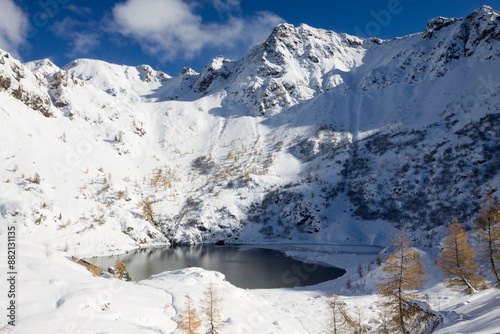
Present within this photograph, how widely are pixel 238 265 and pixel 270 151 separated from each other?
5320cm

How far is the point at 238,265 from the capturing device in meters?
41.4

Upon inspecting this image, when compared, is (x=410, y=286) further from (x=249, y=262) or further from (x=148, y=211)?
(x=148, y=211)

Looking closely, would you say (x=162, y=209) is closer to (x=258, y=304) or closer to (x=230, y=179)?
(x=230, y=179)

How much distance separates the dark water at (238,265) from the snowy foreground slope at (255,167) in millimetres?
4298

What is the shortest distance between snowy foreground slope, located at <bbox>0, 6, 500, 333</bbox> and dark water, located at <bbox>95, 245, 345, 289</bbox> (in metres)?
4.30

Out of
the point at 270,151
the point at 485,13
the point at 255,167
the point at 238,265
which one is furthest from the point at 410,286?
the point at 485,13

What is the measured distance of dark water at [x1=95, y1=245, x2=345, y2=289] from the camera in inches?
1357

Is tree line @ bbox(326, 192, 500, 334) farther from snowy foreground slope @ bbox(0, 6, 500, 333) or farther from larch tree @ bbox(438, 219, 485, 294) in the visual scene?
snowy foreground slope @ bbox(0, 6, 500, 333)

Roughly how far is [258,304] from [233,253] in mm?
30333

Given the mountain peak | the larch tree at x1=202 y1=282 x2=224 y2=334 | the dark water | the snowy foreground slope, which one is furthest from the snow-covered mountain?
the larch tree at x1=202 y1=282 x2=224 y2=334

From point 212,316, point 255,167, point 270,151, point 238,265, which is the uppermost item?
point 270,151

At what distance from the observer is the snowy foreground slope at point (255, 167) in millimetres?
19344

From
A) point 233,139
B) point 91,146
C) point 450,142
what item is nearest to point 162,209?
point 91,146

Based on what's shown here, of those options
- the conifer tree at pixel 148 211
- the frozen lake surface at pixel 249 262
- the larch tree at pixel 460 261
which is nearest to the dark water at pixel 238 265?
the frozen lake surface at pixel 249 262
